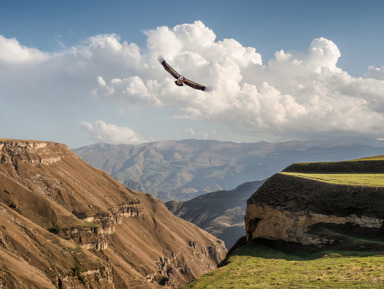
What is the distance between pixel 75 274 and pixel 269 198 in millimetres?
79112

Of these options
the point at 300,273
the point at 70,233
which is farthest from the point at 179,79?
the point at 70,233

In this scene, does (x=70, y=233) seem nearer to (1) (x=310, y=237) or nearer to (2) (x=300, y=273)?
(1) (x=310, y=237)

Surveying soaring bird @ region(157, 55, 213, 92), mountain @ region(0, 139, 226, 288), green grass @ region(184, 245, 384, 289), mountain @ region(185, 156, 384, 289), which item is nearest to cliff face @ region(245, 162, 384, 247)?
mountain @ region(185, 156, 384, 289)

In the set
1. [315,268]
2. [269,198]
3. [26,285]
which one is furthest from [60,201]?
[315,268]

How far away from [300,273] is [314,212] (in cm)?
1299

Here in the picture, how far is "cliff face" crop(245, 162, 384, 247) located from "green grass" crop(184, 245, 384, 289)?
3903mm

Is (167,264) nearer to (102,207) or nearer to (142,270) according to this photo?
(142,270)

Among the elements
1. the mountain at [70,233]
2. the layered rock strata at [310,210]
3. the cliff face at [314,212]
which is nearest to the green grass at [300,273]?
the cliff face at [314,212]

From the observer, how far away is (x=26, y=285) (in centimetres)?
7600

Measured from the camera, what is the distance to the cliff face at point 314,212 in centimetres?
3628

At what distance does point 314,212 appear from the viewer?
39.0m

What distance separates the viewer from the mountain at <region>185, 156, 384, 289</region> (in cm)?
2614

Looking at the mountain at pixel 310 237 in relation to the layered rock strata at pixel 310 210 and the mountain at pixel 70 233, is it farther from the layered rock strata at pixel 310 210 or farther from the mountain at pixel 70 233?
the mountain at pixel 70 233

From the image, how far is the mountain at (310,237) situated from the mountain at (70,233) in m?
61.7
